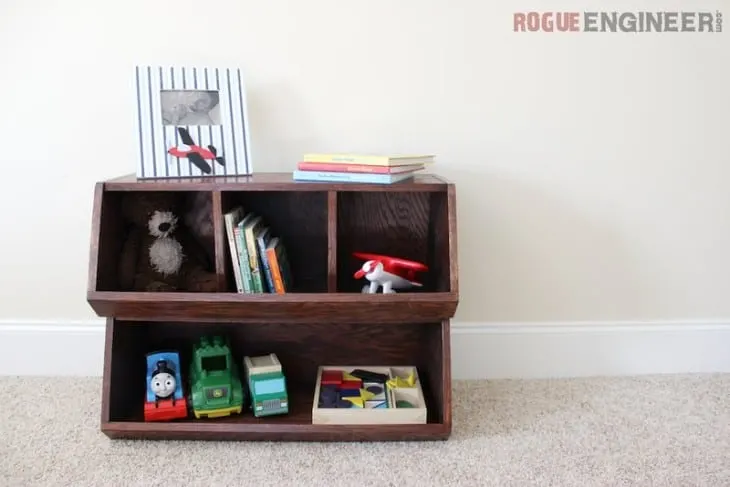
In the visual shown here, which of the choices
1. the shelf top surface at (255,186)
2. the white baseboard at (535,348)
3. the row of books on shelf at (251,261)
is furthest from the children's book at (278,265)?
the white baseboard at (535,348)

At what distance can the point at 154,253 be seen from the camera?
5.06ft

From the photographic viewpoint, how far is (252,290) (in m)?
1.44

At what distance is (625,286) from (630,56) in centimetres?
61

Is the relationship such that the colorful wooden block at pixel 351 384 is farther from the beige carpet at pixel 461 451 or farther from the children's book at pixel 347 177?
the children's book at pixel 347 177

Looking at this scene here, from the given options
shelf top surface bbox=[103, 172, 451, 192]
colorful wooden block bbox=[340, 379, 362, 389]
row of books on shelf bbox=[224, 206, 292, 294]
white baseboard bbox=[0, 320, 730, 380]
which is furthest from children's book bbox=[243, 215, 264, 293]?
white baseboard bbox=[0, 320, 730, 380]

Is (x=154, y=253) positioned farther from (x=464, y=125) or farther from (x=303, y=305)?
(x=464, y=125)

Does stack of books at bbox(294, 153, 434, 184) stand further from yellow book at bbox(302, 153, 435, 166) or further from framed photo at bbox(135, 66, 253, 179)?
framed photo at bbox(135, 66, 253, 179)

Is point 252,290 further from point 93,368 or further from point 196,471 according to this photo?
point 93,368

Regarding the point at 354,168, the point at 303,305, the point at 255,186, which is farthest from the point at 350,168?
the point at 303,305

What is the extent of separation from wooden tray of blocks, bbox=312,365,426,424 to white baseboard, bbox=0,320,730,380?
0.90 ft

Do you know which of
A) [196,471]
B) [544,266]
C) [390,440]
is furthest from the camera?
[544,266]

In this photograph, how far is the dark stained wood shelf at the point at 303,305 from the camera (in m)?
1.39

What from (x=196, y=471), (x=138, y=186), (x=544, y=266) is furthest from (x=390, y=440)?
(x=138, y=186)

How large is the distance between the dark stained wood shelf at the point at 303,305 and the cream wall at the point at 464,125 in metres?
0.17
